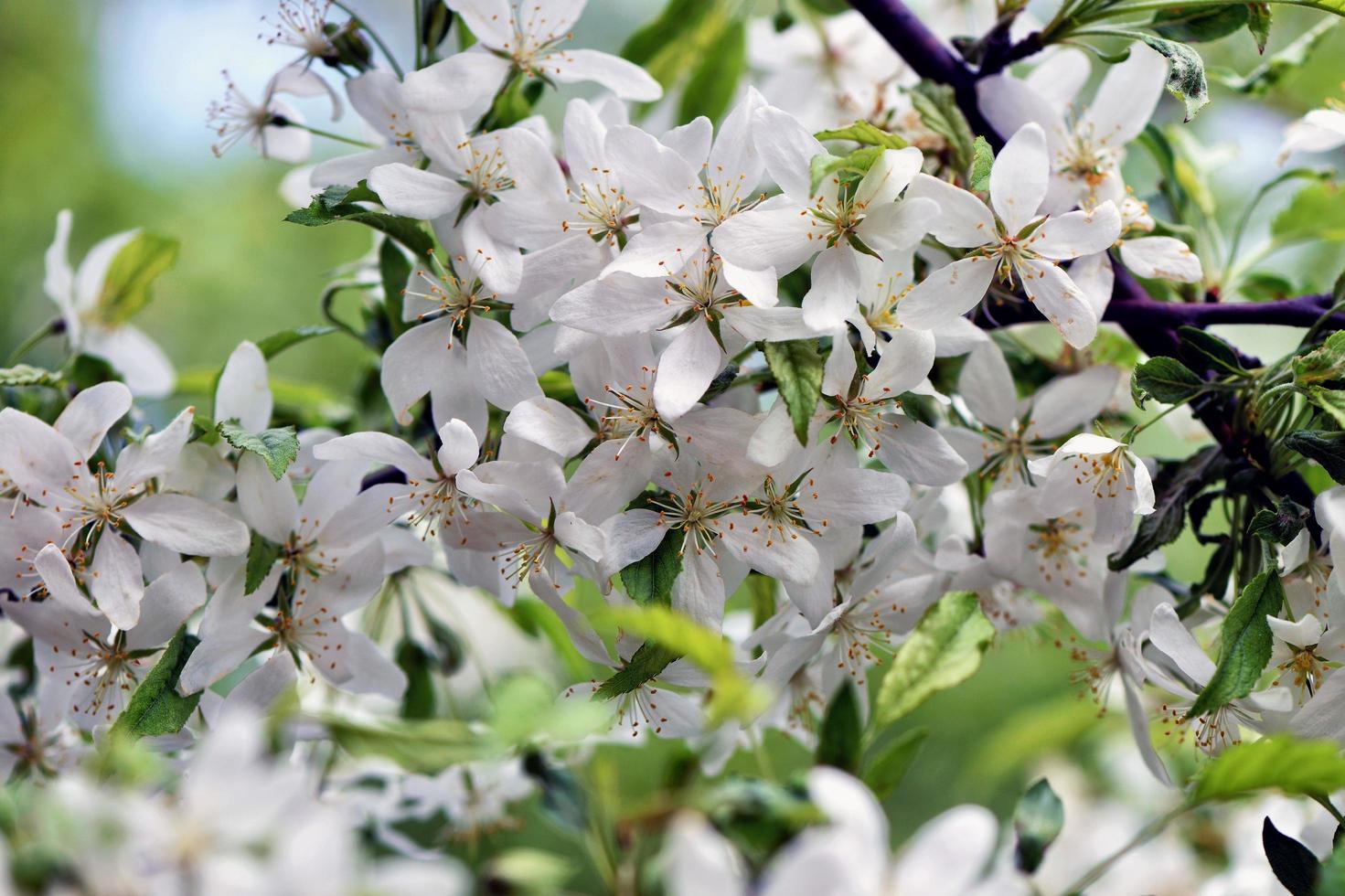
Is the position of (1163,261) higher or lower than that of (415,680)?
higher

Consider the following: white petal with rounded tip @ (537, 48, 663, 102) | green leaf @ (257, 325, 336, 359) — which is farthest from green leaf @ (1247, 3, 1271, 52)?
green leaf @ (257, 325, 336, 359)

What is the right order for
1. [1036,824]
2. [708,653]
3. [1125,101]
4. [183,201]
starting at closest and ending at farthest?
1. [708,653]
2. [1036,824]
3. [1125,101]
4. [183,201]

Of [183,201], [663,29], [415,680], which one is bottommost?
[183,201]

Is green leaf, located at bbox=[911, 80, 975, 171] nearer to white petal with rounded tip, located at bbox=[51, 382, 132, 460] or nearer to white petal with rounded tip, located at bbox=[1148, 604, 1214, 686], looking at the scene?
white petal with rounded tip, located at bbox=[1148, 604, 1214, 686]

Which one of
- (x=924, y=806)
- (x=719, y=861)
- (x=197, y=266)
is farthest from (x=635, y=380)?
(x=197, y=266)

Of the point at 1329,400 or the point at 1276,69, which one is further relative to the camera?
the point at 1276,69

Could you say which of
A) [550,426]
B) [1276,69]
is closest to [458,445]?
[550,426]

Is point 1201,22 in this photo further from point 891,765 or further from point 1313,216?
point 891,765

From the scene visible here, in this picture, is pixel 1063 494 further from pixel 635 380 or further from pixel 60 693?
pixel 60 693
